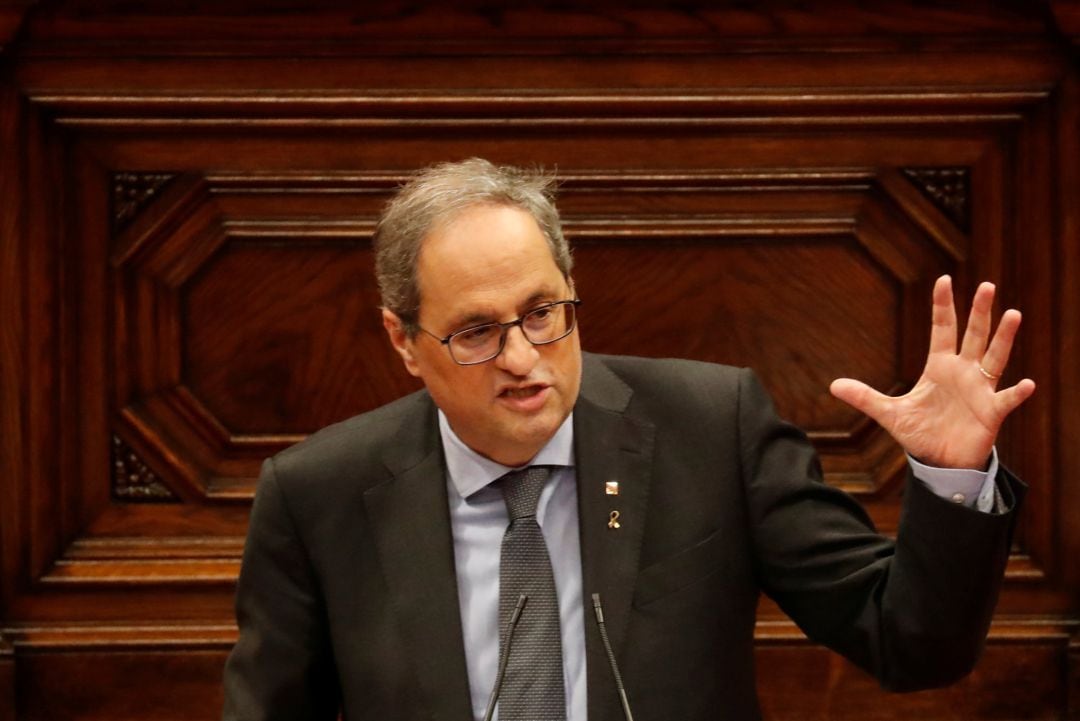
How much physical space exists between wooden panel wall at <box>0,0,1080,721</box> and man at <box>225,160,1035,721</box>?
21.8 inches

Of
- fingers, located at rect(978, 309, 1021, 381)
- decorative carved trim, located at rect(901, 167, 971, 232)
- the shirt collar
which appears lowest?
the shirt collar

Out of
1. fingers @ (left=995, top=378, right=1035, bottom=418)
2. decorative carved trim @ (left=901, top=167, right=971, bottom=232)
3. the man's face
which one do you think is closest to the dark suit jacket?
the man's face

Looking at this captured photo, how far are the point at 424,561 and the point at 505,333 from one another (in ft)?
0.82

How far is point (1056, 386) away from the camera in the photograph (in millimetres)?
2094

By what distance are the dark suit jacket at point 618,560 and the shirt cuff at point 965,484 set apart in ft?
0.41

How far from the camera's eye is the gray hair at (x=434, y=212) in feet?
4.82

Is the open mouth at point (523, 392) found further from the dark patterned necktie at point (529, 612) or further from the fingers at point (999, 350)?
the fingers at point (999, 350)

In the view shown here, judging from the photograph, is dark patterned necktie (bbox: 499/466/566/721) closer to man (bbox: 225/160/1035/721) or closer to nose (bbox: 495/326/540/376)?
man (bbox: 225/160/1035/721)

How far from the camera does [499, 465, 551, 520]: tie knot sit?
4.93ft

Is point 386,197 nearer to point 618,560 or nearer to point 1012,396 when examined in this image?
point 618,560

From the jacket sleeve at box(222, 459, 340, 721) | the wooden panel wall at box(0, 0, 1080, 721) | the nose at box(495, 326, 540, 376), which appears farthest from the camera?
the wooden panel wall at box(0, 0, 1080, 721)

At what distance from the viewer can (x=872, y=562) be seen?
1.43 meters

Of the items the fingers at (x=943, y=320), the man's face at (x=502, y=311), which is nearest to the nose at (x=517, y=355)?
the man's face at (x=502, y=311)

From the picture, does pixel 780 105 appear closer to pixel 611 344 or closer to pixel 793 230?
pixel 793 230
